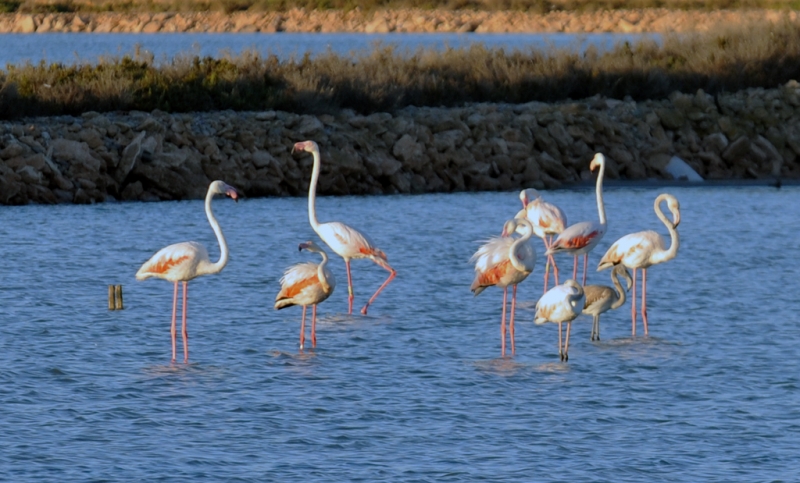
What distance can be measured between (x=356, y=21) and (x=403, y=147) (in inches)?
2260

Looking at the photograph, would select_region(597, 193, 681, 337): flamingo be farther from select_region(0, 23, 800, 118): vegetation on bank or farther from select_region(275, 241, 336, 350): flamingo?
select_region(0, 23, 800, 118): vegetation on bank

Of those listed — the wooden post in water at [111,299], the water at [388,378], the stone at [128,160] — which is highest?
the stone at [128,160]

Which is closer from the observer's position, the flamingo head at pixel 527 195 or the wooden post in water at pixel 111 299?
the wooden post in water at pixel 111 299

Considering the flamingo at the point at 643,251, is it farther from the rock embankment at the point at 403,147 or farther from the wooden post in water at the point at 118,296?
the rock embankment at the point at 403,147

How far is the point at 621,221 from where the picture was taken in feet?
60.6

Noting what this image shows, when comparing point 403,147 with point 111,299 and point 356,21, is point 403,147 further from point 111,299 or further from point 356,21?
point 356,21

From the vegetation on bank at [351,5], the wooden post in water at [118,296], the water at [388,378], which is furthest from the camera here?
the vegetation on bank at [351,5]

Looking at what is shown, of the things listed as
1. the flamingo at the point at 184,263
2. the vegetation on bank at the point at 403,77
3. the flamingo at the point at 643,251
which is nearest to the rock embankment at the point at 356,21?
the vegetation on bank at the point at 403,77

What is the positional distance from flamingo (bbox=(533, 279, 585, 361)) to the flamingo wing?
99.3 inches

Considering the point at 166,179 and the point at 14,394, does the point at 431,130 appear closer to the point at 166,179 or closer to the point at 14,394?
the point at 166,179

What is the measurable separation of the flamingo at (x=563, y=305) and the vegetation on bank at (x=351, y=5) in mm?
60990

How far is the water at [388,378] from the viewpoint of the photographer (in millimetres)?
7508

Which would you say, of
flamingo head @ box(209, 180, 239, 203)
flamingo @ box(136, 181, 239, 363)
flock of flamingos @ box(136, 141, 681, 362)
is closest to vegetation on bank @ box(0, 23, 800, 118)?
flock of flamingos @ box(136, 141, 681, 362)

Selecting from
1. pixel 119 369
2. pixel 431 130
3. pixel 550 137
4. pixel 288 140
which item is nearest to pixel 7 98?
pixel 288 140
